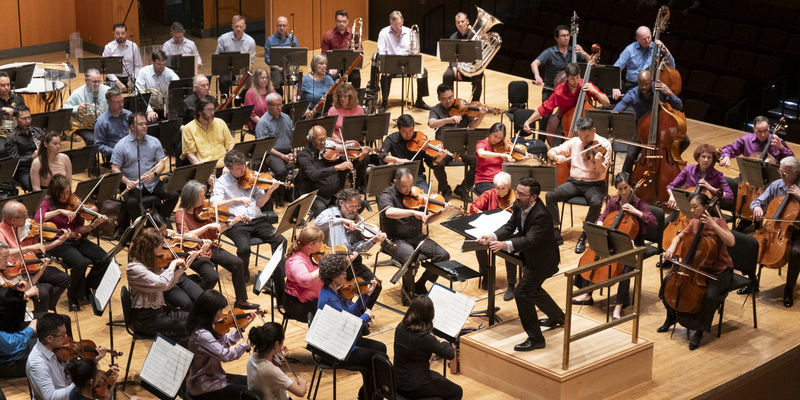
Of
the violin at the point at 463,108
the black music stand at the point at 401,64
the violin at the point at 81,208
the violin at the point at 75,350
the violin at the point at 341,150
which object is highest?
the black music stand at the point at 401,64

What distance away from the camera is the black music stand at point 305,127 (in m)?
9.16

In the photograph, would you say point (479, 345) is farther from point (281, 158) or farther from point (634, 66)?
point (634, 66)

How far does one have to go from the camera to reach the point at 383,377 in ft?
18.7

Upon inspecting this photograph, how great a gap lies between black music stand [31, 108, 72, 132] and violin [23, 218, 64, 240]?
236 cm

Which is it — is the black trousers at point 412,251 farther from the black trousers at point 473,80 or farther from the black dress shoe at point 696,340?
the black trousers at point 473,80

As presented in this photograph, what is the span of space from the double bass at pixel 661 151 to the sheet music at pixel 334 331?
4388 mm

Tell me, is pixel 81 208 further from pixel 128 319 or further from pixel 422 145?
pixel 422 145

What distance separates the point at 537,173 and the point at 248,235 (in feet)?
7.86

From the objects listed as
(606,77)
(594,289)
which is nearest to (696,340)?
(594,289)

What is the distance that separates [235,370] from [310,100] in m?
4.15

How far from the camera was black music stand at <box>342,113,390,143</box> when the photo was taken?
30.4ft

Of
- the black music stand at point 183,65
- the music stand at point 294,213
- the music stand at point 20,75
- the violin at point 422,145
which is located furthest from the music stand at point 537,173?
the music stand at point 20,75

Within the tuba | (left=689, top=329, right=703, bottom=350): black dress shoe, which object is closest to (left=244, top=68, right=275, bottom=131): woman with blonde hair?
the tuba

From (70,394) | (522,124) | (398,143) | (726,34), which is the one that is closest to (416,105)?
(522,124)
